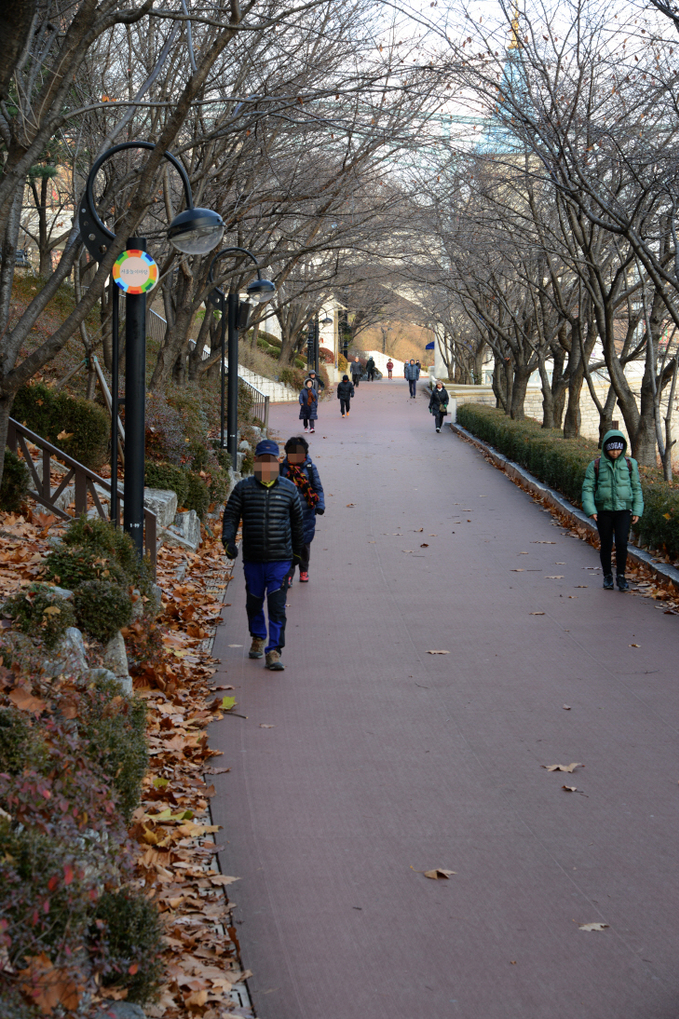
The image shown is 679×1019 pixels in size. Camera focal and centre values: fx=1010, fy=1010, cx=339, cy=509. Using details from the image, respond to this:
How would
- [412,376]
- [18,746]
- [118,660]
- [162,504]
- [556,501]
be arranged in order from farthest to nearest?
1. [412,376]
2. [556,501]
3. [162,504]
4. [118,660]
5. [18,746]

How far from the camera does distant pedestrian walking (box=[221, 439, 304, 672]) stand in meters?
8.28

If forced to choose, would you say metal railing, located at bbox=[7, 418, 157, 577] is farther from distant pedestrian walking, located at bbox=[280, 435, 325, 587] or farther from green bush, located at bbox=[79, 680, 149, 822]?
green bush, located at bbox=[79, 680, 149, 822]

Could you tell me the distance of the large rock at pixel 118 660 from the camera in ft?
22.2

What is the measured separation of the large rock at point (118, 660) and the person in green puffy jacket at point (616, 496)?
607 centimetres

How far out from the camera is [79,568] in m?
7.16

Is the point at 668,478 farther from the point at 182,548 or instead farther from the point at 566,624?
the point at 182,548

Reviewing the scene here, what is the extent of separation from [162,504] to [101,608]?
5180mm

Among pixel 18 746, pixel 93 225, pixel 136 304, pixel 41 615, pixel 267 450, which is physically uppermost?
pixel 93 225

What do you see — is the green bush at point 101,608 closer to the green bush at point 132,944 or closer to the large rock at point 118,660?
the large rock at point 118,660

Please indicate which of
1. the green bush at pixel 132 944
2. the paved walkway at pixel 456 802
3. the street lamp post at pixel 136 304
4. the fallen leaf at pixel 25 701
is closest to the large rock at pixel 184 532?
the paved walkway at pixel 456 802

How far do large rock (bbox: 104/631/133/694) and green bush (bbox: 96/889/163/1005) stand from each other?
2984 mm

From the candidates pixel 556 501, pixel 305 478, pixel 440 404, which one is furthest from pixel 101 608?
pixel 440 404

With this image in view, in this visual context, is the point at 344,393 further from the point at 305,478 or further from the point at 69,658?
the point at 69,658

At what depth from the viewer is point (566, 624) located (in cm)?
988
